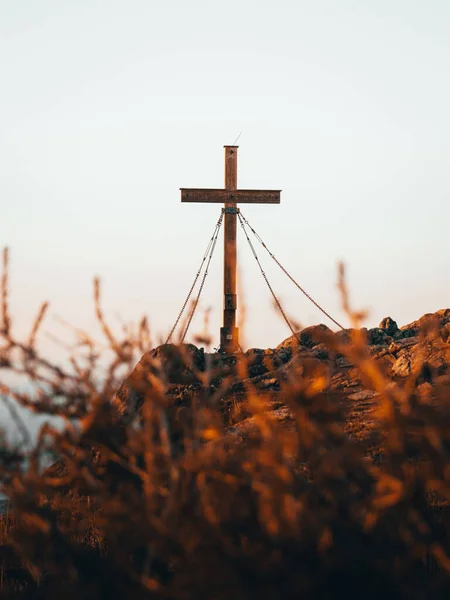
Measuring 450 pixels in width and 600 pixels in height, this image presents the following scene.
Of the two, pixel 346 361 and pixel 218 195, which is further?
pixel 218 195

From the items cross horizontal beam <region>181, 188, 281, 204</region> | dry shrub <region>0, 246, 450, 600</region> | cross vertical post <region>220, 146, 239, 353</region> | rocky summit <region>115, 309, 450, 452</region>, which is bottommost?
dry shrub <region>0, 246, 450, 600</region>

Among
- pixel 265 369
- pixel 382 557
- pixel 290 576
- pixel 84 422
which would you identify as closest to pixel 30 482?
pixel 84 422

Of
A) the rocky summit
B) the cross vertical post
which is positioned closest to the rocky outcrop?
the rocky summit

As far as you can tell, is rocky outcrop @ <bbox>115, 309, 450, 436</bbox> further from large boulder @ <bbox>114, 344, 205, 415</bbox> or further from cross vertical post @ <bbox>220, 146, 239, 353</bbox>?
large boulder @ <bbox>114, 344, 205, 415</bbox>

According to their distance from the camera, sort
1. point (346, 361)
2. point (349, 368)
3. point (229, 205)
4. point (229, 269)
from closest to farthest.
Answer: point (349, 368)
point (346, 361)
point (229, 269)
point (229, 205)

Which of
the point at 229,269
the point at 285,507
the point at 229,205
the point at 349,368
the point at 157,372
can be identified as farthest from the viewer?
the point at 229,205

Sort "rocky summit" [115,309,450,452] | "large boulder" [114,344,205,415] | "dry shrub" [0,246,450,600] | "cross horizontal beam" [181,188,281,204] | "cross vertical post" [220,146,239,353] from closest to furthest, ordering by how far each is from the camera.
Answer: "dry shrub" [0,246,450,600] < "large boulder" [114,344,205,415] < "rocky summit" [115,309,450,452] < "cross vertical post" [220,146,239,353] < "cross horizontal beam" [181,188,281,204]

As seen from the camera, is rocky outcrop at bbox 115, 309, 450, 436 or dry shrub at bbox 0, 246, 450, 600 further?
rocky outcrop at bbox 115, 309, 450, 436

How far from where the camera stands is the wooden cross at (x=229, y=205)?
17656 mm

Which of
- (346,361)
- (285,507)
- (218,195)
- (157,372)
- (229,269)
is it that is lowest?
(285,507)

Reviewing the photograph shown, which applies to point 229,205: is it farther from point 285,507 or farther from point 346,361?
point 285,507

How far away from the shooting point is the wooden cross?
57.9 feet

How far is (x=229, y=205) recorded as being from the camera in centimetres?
1780

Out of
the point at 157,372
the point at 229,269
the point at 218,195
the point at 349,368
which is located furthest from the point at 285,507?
the point at 218,195
